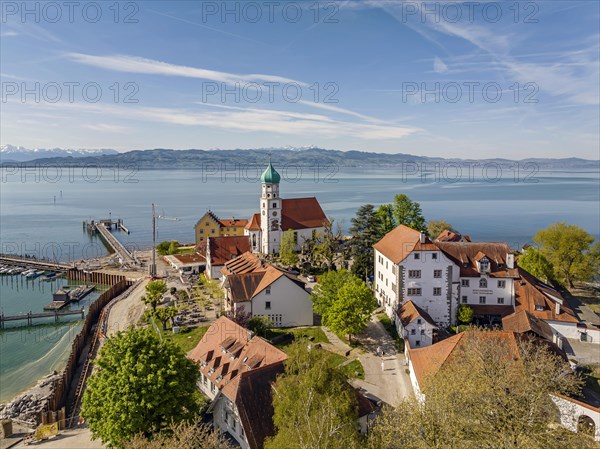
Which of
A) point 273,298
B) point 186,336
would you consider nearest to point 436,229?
point 273,298

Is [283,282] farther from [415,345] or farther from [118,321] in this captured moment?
[118,321]

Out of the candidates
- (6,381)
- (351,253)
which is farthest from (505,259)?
(6,381)

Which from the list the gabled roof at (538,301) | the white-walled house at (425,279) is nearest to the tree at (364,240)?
the white-walled house at (425,279)

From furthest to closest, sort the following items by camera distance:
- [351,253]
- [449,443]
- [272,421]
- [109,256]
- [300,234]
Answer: [109,256], [300,234], [351,253], [272,421], [449,443]

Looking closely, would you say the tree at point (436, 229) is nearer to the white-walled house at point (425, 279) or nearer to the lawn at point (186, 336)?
the white-walled house at point (425, 279)

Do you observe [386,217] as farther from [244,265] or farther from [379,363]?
[379,363]

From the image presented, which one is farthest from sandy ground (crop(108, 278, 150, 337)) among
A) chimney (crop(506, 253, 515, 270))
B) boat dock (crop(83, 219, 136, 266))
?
chimney (crop(506, 253, 515, 270))
